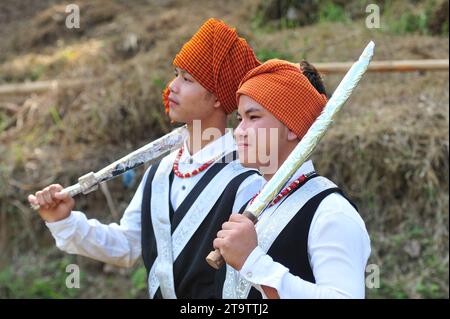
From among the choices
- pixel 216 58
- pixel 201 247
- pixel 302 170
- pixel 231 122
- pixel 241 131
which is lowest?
pixel 231 122

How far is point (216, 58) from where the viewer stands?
2.86 metres

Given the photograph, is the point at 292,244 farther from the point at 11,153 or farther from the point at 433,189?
the point at 11,153

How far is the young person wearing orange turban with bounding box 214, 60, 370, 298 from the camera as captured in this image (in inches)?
86.8

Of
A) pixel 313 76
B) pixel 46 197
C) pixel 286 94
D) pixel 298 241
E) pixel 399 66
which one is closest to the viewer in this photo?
pixel 298 241

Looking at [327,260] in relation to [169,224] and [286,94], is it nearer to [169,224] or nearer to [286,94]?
[286,94]

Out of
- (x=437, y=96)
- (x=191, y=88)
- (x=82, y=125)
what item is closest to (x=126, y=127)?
(x=82, y=125)

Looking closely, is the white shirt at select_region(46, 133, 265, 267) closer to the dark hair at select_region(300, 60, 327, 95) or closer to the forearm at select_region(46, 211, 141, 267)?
the forearm at select_region(46, 211, 141, 267)

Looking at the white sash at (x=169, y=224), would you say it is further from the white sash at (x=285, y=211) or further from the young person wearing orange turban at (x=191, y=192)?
the white sash at (x=285, y=211)

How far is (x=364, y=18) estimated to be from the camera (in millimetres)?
6852

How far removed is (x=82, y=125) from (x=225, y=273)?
3.40 m

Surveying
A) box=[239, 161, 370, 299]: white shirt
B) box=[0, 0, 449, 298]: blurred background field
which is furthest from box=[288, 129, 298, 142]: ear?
box=[0, 0, 449, 298]: blurred background field

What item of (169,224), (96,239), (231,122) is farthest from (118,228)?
(231,122)

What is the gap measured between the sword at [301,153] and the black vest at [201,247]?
504 millimetres

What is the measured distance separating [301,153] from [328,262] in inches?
12.4
